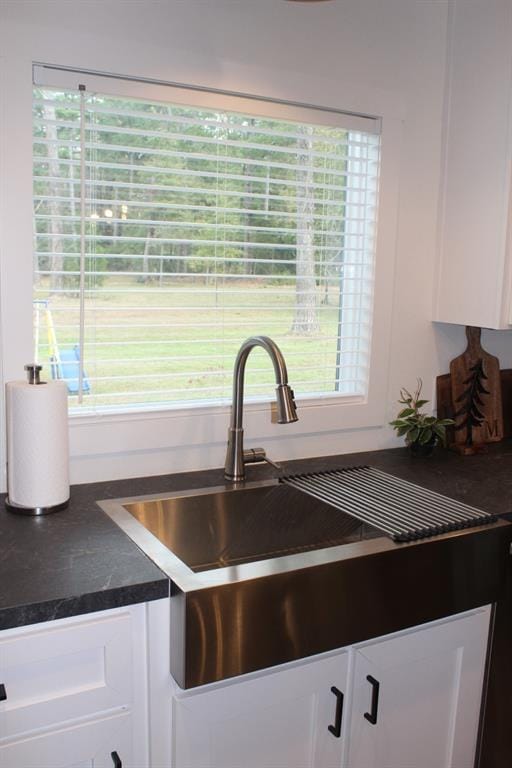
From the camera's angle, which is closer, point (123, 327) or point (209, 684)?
point (209, 684)

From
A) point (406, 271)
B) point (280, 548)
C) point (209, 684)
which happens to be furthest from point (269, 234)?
point (209, 684)

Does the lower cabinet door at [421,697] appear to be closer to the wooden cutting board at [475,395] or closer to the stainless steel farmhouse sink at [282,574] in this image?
the stainless steel farmhouse sink at [282,574]

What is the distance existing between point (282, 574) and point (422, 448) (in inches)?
39.5

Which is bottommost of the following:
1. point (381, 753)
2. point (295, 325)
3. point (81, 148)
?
point (381, 753)

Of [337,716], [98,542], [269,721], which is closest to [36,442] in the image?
[98,542]

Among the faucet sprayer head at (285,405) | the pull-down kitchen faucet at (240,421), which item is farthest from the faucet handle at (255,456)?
the faucet sprayer head at (285,405)

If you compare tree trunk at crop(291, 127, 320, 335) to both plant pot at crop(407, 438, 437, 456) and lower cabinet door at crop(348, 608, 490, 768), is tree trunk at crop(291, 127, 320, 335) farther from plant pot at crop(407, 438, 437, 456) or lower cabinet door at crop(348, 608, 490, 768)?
lower cabinet door at crop(348, 608, 490, 768)

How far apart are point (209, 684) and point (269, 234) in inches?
47.3

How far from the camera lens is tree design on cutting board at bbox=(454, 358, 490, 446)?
7.77 feet

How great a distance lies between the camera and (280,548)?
1889 millimetres

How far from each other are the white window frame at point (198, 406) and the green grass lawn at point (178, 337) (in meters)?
0.06

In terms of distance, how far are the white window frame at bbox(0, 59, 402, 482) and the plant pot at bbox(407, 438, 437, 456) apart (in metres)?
0.13

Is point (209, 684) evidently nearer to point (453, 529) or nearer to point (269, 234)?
point (453, 529)

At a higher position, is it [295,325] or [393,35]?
[393,35]
